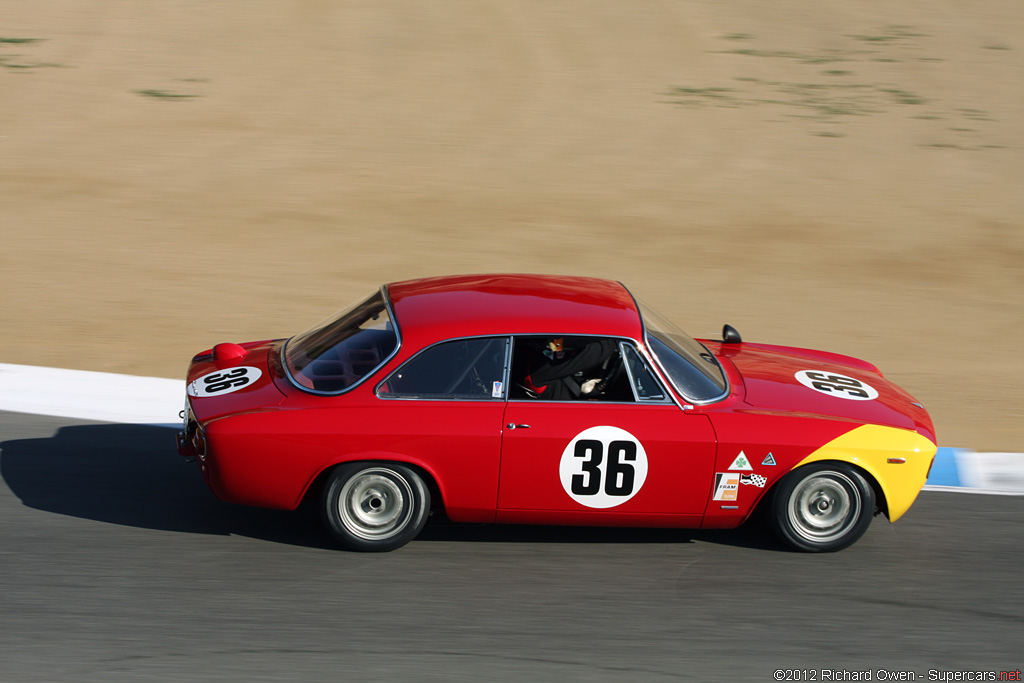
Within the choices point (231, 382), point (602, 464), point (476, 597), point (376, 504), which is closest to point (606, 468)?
point (602, 464)

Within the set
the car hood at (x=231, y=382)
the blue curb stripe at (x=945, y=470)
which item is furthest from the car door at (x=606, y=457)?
the blue curb stripe at (x=945, y=470)

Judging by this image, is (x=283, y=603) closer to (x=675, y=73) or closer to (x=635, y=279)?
(x=635, y=279)

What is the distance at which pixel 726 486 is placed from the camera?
515cm

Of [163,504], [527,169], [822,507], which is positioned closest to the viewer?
[822,507]

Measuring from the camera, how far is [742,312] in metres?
10.2

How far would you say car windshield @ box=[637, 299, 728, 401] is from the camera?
5266 mm

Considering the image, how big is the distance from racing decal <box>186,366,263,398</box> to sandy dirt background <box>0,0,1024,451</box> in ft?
9.79

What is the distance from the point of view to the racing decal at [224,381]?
542 centimetres

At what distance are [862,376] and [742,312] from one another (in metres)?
4.07

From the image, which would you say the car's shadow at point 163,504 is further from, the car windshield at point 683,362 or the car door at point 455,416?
the car windshield at point 683,362

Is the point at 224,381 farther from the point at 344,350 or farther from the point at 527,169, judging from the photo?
the point at 527,169

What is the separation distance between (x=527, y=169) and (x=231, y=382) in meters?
9.64

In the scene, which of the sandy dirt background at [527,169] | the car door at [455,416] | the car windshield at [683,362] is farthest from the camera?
the sandy dirt background at [527,169]

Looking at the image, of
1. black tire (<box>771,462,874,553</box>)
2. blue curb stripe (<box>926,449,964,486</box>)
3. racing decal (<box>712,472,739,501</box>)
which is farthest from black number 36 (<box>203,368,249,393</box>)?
blue curb stripe (<box>926,449,964,486</box>)
